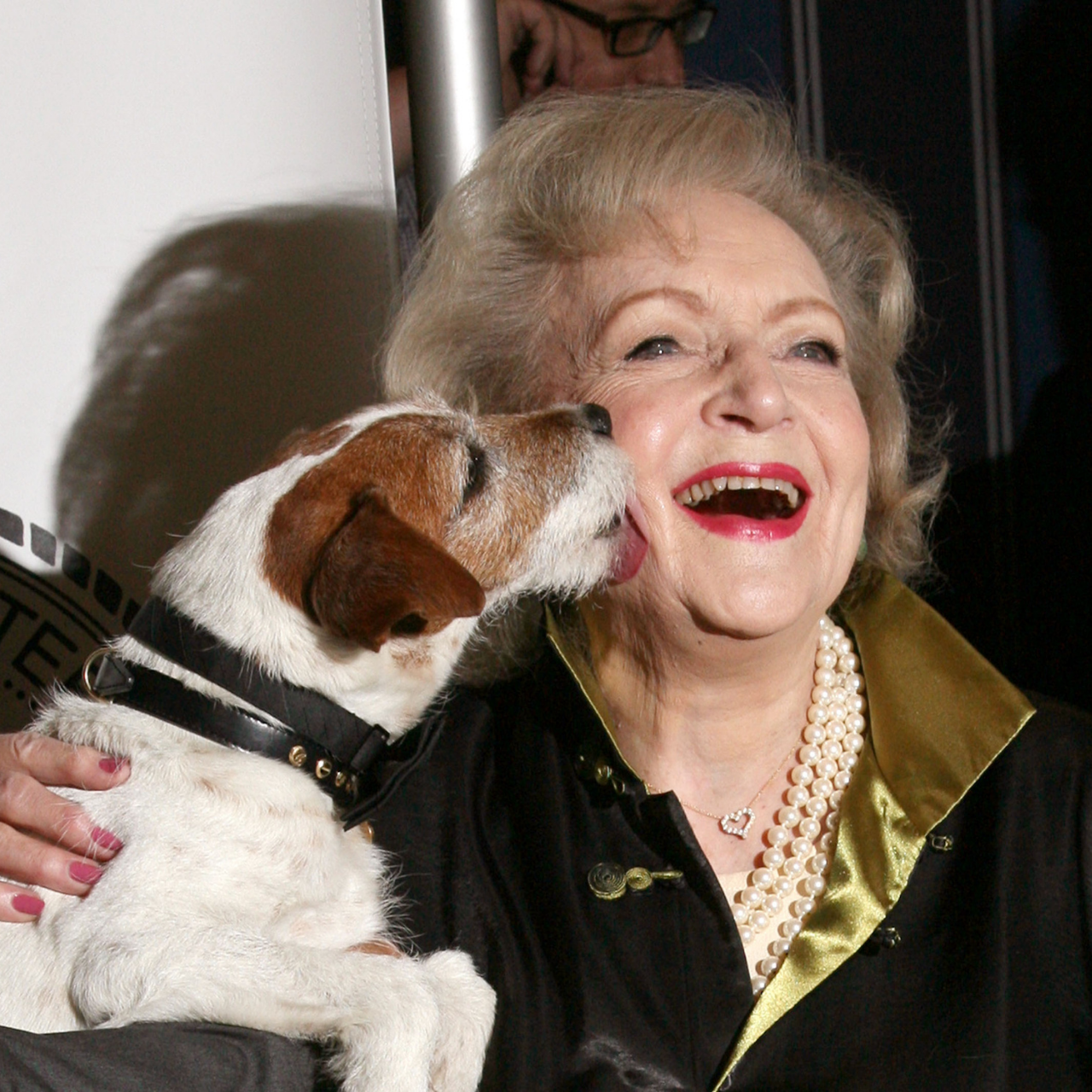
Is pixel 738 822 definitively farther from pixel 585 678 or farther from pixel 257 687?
pixel 257 687

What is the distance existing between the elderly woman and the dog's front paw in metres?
0.10

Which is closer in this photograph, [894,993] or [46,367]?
[894,993]

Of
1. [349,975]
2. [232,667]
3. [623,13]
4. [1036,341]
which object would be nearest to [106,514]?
[232,667]

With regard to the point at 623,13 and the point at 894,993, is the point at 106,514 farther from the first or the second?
the point at 623,13

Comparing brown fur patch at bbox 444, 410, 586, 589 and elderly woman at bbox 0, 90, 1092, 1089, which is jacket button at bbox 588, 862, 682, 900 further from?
brown fur patch at bbox 444, 410, 586, 589

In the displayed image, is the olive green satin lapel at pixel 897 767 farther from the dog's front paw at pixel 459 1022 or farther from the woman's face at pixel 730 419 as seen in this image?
the dog's front paw at pixel 459 1022

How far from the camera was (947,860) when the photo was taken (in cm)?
157

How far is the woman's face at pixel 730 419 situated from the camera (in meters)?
1.59

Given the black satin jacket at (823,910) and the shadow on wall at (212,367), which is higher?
the shadow on wall at (212,367)

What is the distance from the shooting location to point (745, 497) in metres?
1.73

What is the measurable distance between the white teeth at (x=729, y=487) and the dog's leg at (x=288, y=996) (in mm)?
683

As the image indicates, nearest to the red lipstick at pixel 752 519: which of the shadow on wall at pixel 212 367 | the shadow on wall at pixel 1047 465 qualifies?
the shadow on wall at pixel 212 367

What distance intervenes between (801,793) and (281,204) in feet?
4.10

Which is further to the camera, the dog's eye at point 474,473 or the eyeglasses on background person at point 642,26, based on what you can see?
the eyeglasses on background person at point 642,26
